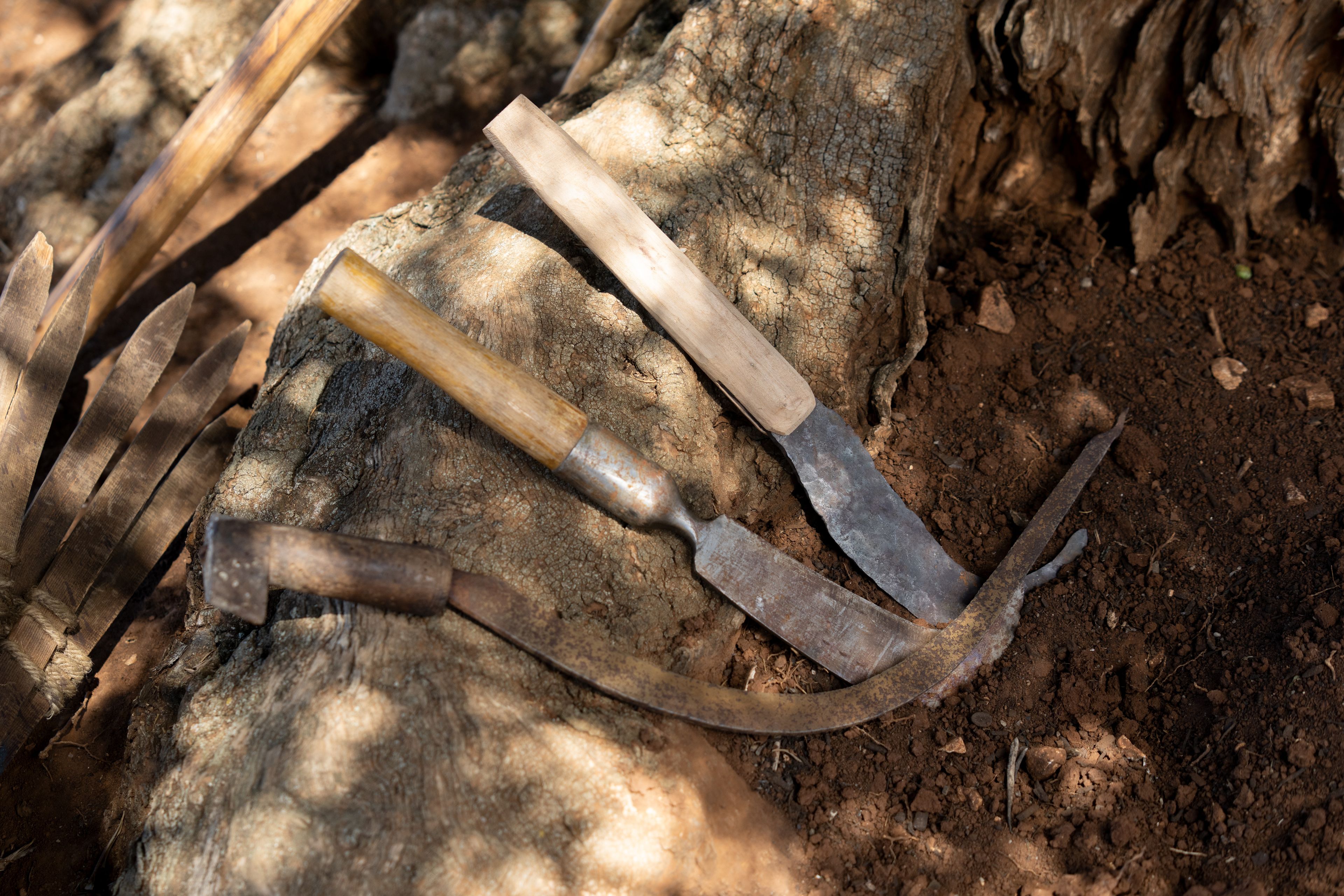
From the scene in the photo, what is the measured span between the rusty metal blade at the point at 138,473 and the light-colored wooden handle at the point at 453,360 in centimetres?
134

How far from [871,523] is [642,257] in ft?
3.21

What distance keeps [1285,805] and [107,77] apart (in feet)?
18.7

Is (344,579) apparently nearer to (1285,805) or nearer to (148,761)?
(148,761)

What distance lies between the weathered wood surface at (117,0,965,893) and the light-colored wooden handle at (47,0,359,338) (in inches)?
32.9

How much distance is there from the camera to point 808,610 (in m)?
2.18

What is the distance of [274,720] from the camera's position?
1.75m

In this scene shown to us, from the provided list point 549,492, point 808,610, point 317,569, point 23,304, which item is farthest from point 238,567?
point 23,304

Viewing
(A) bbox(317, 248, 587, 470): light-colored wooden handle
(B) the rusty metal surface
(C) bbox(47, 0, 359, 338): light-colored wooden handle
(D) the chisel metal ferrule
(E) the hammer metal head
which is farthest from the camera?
(C) bbox(47, 0, 359, 338): light-colored wooden handle

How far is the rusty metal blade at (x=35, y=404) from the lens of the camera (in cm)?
256

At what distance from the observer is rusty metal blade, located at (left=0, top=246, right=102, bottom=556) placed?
2.56 m

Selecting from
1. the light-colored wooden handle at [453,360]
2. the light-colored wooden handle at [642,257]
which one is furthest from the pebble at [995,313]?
the light-colored wooden handle at [453,360]

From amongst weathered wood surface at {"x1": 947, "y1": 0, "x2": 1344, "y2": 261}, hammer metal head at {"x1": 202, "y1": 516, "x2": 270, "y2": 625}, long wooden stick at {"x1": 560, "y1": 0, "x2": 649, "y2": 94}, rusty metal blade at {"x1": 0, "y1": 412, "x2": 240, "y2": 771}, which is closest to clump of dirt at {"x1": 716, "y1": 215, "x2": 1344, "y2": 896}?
weathered wood surface at {"x1": 947, "y1": 0, "x2": 1344, "y2": 261}

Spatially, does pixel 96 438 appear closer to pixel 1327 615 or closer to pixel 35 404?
pixel 35 404

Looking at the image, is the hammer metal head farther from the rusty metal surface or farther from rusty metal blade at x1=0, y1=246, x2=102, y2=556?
rusty metal blade at x1=0, y1=246, x2=102, y2=556
